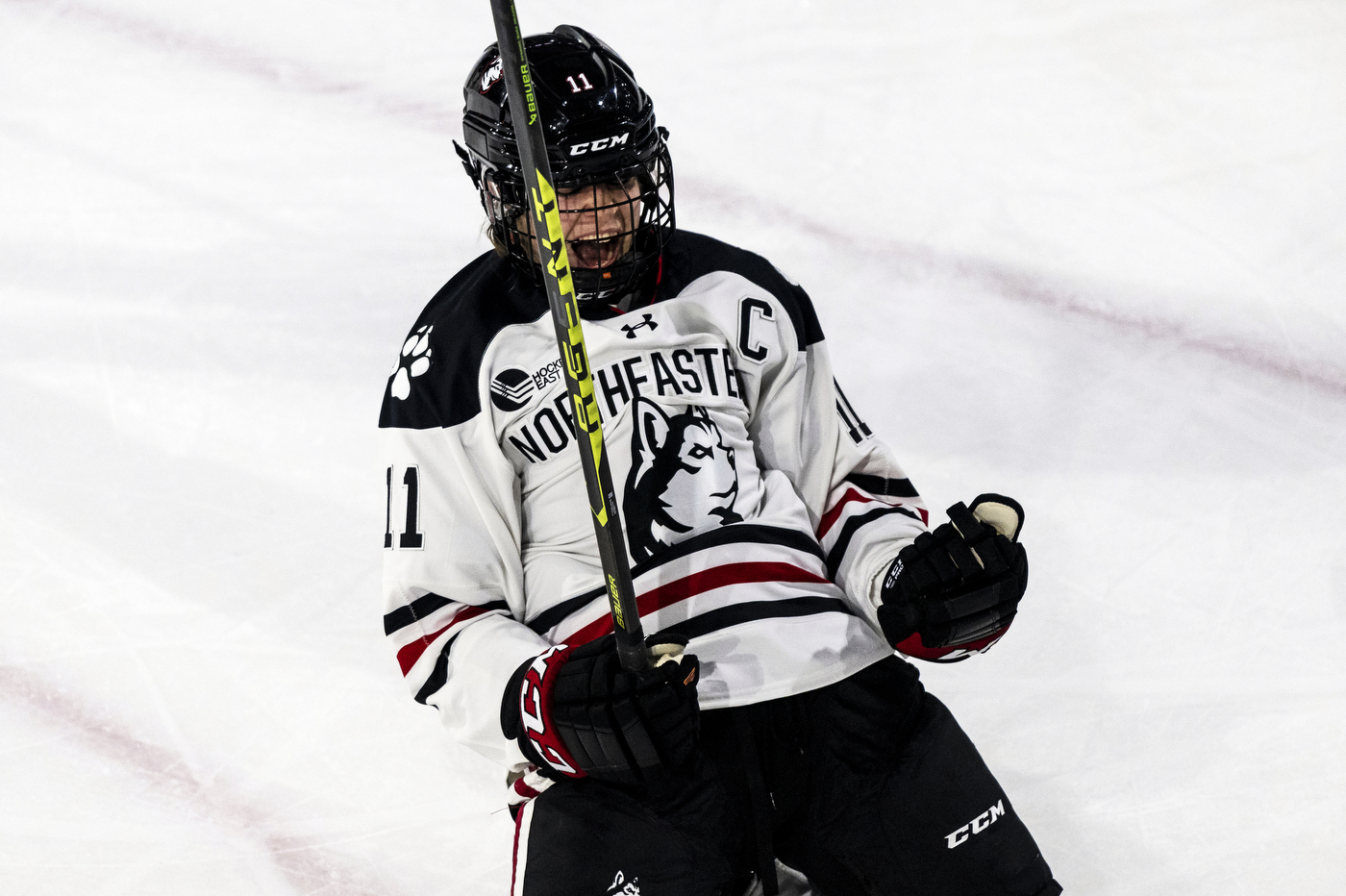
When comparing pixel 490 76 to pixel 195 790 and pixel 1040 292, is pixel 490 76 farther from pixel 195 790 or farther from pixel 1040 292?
pixel 1040 292

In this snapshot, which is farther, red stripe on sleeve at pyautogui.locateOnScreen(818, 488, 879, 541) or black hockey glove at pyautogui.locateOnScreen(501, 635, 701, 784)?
red stripe on sleeve at pyautogui.locateOnScreen(818, 488, 879, 541)

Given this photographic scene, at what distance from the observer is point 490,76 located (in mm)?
1577

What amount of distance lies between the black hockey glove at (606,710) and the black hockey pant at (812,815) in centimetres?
8

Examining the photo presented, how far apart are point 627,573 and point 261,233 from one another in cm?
184

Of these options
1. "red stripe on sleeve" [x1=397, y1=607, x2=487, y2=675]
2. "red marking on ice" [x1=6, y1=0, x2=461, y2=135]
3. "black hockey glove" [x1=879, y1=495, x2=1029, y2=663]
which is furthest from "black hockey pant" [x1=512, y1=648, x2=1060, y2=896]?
"red marking on ice" [x1=6, y1=0, x2=461, y2=135]

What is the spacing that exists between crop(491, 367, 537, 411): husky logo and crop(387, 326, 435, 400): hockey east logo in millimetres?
89

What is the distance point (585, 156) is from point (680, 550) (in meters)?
0.49

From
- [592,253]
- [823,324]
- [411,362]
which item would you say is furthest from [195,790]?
[823,324]

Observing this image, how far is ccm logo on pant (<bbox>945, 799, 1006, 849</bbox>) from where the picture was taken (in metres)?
1.51

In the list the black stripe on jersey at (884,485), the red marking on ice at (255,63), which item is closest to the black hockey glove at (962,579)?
the black stripe on jersey at (884,485)

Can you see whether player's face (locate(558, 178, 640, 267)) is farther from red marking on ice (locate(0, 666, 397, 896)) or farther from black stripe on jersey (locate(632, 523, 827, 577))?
red marking on ice (locate(0, 666, 397, 896))

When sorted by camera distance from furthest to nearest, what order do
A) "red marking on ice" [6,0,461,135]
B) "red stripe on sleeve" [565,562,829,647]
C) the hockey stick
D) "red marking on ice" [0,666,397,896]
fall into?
1. "red marking on ice" [6,0,461,135]
2. "red marking on ice" [0,666,397,896]
3. "red stripe on sleeve" [565,562,829,647]
4. the hockey stick

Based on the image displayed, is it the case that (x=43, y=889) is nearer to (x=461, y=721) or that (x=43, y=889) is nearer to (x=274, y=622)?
(x=274, y=622)

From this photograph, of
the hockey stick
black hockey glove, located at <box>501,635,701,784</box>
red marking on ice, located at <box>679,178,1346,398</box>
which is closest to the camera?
the hockey stick
